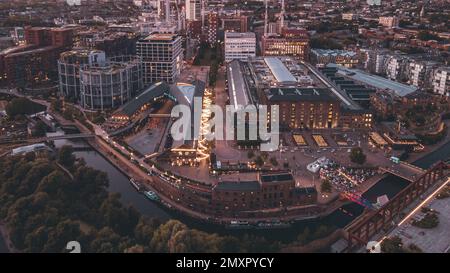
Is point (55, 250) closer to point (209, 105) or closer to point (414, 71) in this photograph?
point (209, 105)

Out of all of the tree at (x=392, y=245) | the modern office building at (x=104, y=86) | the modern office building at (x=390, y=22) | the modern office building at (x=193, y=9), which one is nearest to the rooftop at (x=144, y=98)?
the modern office building at (x=104, y=86)

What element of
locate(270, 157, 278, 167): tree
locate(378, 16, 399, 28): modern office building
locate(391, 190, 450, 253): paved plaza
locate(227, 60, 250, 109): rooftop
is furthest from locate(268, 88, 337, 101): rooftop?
locate(378, 16, 399, 28): modern office building

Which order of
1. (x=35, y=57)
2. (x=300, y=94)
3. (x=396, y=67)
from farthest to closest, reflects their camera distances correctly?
1. (x=396, y=67)
2. (x=35, y=57)
3. (x=300, y=94)

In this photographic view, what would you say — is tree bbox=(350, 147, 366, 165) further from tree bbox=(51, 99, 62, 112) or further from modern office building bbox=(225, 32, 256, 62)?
modern office building bbox=(225, 32, 256, 62)

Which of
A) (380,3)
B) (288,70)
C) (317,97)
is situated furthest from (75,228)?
(380,3)

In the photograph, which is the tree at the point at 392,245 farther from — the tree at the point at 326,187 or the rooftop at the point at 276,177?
the tree at the point at 326,187

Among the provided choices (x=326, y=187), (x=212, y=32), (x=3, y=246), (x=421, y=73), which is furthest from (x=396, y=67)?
(x=3, y=246)

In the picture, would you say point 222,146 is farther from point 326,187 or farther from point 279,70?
point 279,70
